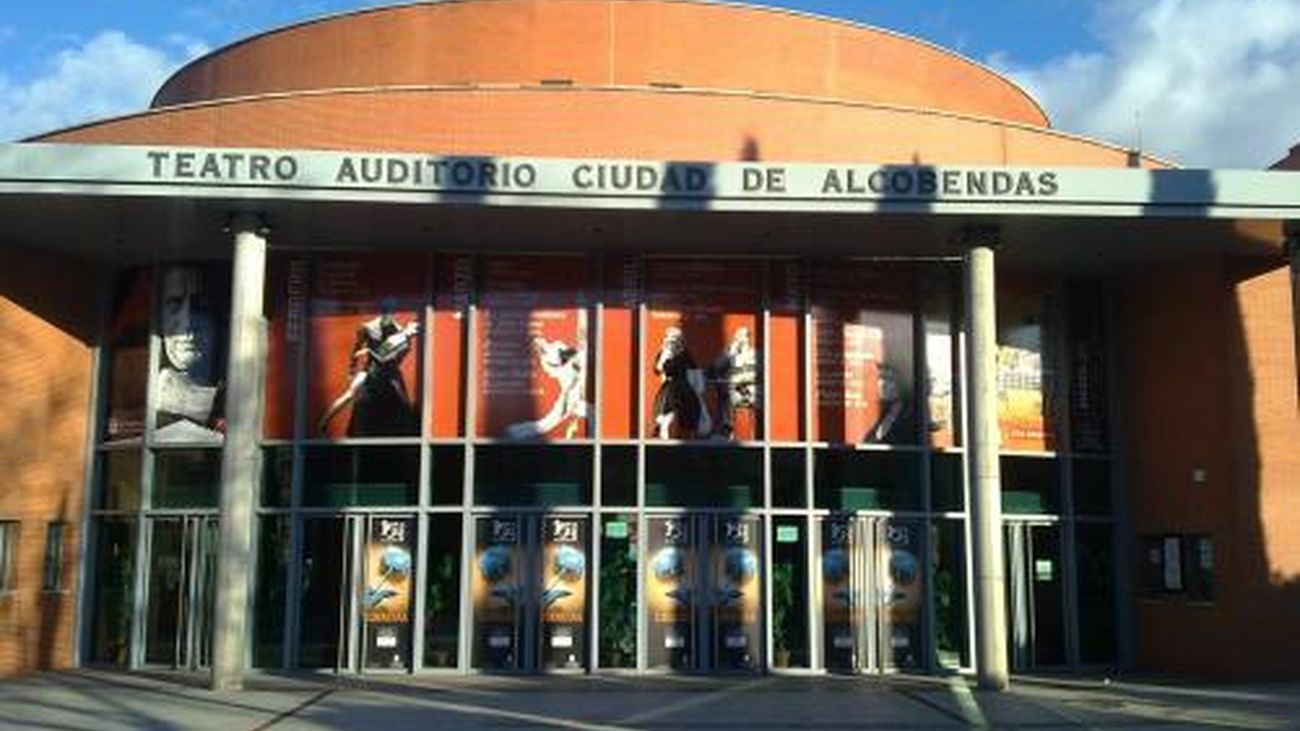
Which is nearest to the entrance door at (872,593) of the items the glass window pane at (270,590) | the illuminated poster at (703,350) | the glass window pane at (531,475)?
the illuminated poster at (703,350)

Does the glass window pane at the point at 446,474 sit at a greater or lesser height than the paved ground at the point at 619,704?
greater

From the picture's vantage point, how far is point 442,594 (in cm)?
1980

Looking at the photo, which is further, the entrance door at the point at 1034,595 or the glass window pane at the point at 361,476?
the entrance door at the point at 1034,595

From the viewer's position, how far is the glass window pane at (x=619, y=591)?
64.9 feet

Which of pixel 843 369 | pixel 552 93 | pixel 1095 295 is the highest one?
pixel 552 93

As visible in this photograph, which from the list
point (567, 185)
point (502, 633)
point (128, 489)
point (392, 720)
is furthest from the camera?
point (128, 489)

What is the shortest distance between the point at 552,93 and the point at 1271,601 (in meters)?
12.0

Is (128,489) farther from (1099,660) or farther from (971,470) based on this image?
(1099,660)

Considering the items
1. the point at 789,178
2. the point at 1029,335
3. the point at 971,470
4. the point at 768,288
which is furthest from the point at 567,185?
the point at 1029,335

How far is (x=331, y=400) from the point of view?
2030cm

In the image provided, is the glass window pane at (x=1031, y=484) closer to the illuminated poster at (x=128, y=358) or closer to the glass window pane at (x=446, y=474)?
the glass window pane at (x=446, y=474)

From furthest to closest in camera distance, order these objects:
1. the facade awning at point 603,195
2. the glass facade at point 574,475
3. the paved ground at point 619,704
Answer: the glass facade at point 574,475 → the facade awning at point 603,195 → the paved ground at point 619,704

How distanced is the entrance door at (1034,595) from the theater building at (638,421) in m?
0.05

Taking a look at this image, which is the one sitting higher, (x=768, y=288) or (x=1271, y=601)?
(x=768, y=288)
